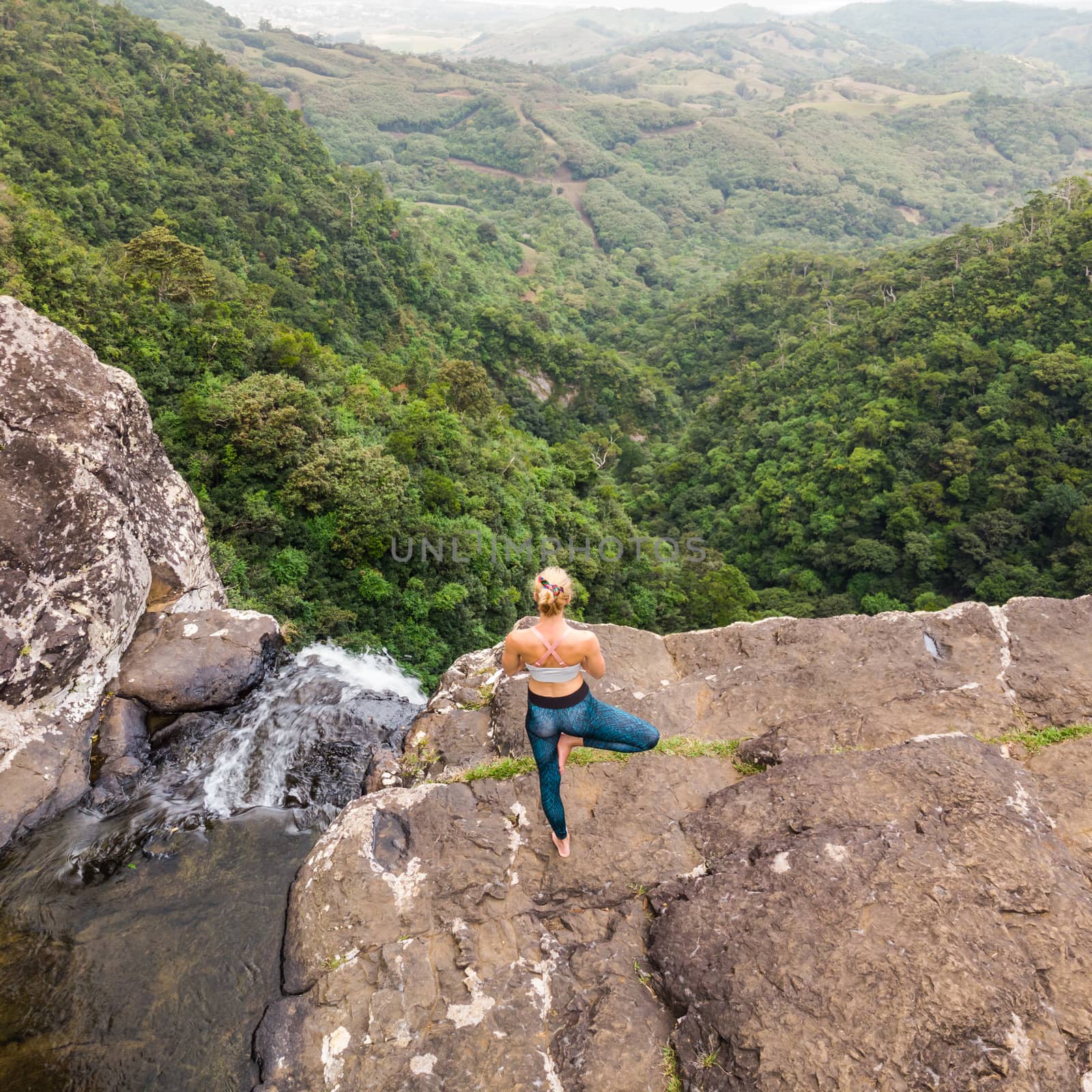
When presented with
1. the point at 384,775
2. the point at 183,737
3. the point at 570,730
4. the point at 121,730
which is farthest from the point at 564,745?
the point at 121,730

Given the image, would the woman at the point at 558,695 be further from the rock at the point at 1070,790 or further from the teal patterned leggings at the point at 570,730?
the rock at the point at 1070,790

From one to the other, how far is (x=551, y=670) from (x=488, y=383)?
36.8 metres

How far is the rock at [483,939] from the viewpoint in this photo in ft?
14.1

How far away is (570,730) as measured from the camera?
4641mm

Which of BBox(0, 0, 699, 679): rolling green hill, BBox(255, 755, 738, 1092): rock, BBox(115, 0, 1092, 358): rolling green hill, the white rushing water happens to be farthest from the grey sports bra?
BBox(115, 0, 1092, 358): rolling green hill

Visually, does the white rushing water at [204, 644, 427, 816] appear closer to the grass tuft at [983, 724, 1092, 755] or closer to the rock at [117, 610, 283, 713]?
the rock at [117, 610, 283, 713]

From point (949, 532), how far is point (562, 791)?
28.8m

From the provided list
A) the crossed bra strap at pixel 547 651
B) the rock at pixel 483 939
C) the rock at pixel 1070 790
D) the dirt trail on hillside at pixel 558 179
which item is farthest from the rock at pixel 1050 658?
the dirt trail on hillside at pixel 558 179

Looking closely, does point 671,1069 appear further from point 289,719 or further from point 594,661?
point 289,719

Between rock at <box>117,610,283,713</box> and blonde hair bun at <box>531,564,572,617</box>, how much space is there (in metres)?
6.96

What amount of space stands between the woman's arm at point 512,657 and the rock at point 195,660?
21.4 feet

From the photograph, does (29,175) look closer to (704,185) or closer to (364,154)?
(364,154)

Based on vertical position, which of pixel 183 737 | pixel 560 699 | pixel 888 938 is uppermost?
pixel 560 699

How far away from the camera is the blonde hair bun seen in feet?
13.6
